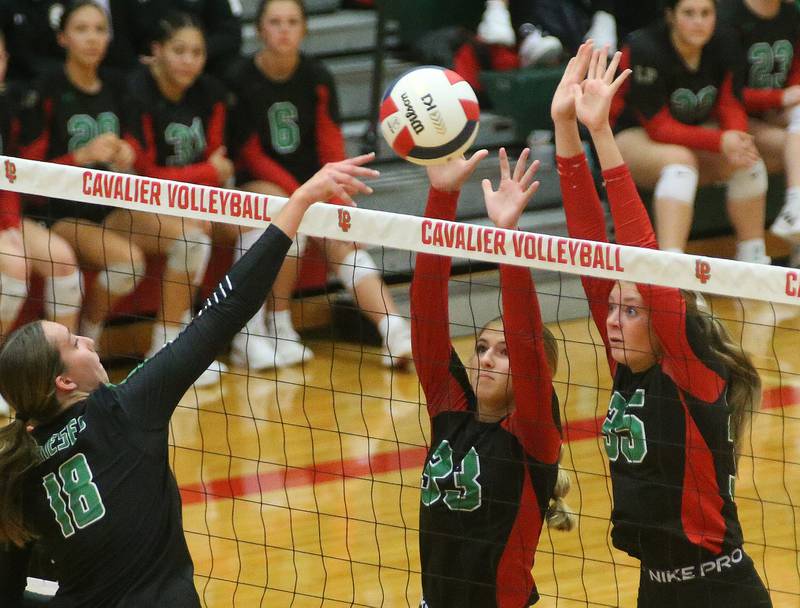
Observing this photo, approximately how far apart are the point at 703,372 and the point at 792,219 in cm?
456

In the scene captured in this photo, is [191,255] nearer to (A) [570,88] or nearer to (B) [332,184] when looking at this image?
(A) [570,88]

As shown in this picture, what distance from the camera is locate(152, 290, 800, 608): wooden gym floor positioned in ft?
17.0

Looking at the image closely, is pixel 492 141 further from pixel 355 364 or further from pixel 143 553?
pixel 143 553

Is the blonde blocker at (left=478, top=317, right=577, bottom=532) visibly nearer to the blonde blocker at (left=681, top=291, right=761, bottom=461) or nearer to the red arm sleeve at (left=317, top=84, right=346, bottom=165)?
the blonde blocker at (left=681, top=291, right=761, bottom=461)

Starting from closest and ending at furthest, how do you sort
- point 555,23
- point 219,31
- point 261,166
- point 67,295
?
1. point 67,295
2. point 261,166
3. point 219,31
4. point 555,23

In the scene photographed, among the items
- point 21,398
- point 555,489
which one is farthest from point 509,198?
point 21,398

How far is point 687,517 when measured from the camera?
374 centimetres

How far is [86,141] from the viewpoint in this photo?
23.7ft

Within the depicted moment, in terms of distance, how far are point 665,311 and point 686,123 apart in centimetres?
446

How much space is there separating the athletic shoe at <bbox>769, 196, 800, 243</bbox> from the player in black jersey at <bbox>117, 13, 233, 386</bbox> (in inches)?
126

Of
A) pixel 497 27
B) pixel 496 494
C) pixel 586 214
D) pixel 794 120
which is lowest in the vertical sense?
pixel 496 494

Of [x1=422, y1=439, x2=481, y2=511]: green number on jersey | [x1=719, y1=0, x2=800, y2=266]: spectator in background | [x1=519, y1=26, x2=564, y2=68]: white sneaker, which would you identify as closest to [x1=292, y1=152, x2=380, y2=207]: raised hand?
[x1=422, y1=439, x2=481, y2=511]: green number on jersey

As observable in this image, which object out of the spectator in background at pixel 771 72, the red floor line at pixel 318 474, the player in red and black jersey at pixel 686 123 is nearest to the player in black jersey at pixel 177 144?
the red floor line at pixel 318 474

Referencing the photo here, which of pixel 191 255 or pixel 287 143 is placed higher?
pixel 287 143
